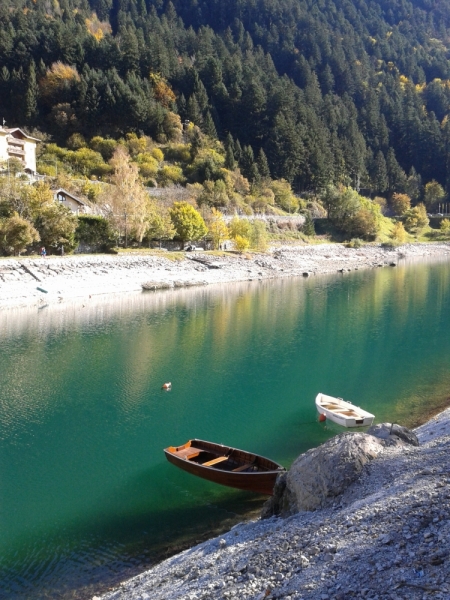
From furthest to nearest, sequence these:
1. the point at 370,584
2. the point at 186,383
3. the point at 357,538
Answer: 1. the point at 186,383
2. the point at 357,538
3. the point at 370,584

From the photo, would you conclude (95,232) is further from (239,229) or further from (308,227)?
(308,227)

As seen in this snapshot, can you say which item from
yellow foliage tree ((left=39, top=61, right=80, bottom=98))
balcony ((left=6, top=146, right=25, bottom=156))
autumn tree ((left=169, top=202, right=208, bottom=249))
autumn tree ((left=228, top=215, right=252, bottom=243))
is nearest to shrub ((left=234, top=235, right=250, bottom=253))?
autumn tree ((left=228, top=215, right=252, bottom=243))

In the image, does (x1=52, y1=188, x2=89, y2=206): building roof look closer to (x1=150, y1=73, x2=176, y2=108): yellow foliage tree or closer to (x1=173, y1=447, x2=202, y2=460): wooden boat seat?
(x1=150, y1=73, x2=176, y2=108): yellow foliage tree

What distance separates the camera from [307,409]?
20.9 metres

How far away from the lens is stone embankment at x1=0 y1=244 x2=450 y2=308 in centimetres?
4456

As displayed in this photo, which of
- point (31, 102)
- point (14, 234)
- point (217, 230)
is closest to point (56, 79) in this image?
point (31, 102)

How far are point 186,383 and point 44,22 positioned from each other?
118789 mm

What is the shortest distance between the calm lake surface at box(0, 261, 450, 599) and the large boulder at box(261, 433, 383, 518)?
240 cm

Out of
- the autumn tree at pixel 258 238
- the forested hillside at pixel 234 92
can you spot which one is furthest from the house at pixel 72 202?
the forested hillside at pixel 234 92

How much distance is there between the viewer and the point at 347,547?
8086 mm

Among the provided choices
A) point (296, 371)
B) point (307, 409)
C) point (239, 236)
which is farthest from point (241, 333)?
point (239, 236)

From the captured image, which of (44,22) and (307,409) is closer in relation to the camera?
(307,409)

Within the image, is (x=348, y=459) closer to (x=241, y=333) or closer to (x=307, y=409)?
(x=307, y=409)

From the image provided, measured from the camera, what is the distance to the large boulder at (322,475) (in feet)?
34.5
